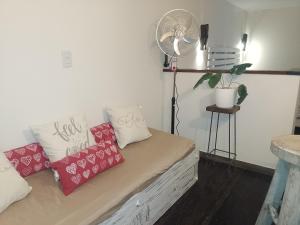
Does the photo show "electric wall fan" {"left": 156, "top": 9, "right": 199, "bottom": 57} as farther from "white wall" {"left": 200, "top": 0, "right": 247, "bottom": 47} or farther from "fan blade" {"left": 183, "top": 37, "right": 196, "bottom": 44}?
"white wall" {"left": 200, "top": 0, "right": 247, "bottom": 47}

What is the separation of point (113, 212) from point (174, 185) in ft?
2.28

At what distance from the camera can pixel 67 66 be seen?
176 cm

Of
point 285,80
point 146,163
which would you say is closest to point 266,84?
point 285,80

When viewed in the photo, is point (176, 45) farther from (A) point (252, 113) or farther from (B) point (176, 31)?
(A) point (252, 113)

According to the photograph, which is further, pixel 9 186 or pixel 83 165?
pixel 83 165

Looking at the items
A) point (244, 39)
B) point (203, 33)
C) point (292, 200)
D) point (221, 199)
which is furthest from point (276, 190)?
point (244, 39)

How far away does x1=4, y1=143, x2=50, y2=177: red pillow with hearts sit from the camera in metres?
1.48

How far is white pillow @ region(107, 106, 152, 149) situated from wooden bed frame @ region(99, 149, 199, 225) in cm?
44

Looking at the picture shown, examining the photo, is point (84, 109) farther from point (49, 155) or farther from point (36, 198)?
point (36, 198)

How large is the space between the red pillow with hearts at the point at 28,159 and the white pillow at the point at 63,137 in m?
0.08

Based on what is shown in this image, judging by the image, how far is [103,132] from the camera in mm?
2008

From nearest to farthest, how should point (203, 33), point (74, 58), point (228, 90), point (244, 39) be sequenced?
point (74, 58), point (228, 90), point (203, 33), point (244, 39)

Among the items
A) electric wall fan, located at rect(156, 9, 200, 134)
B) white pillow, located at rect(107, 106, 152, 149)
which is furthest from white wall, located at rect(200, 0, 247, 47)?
white pillow, located at rect(107, 106, 152, 149)

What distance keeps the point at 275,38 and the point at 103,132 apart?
4.45m
